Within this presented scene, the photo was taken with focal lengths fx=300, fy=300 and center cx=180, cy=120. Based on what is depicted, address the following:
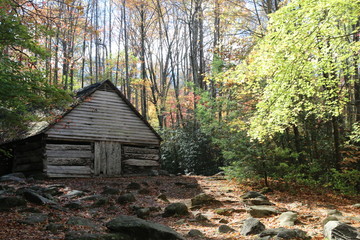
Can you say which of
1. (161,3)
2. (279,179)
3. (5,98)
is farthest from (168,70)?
(5,98)

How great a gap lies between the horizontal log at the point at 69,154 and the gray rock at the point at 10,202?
751 cm

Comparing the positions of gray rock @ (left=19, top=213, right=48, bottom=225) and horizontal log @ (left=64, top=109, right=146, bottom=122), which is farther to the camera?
horizontal log @ (left=64, top=109, right=146, bottom=122)

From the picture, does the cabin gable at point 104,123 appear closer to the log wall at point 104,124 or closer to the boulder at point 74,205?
the log wall at point 104,124

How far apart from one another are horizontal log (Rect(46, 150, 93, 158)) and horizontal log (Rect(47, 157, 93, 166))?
0.16 meters

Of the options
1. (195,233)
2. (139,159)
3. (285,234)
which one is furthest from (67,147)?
(285,234)

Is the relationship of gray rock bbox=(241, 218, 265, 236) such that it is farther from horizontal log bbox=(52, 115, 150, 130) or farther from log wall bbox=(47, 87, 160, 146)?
log wall bbox=(47, 87, 160, 146)

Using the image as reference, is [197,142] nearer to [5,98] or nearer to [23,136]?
[23,136]

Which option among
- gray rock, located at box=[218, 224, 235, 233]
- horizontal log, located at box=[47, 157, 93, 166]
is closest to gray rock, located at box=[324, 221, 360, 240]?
gray rock, located at box=[218, 224, 235, 233]

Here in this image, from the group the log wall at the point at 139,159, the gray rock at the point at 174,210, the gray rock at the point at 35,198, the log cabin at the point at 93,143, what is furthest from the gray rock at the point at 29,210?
the log wall at the point at 139,159

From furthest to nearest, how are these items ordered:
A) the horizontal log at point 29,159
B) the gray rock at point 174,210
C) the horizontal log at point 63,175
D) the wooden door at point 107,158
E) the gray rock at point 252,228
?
the wooden door at point 107,158, the horizontal log at point 29,159, the horizontal log at point 63,175, the gray rock at point 174,210, the gray rock at point 252,228

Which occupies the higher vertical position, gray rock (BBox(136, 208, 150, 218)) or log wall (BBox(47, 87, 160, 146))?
log wall (BBox(47, 87, 160, 146))

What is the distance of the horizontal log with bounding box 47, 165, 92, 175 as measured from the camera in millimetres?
14789

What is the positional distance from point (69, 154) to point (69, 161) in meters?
0.36

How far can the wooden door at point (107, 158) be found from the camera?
649 inches
